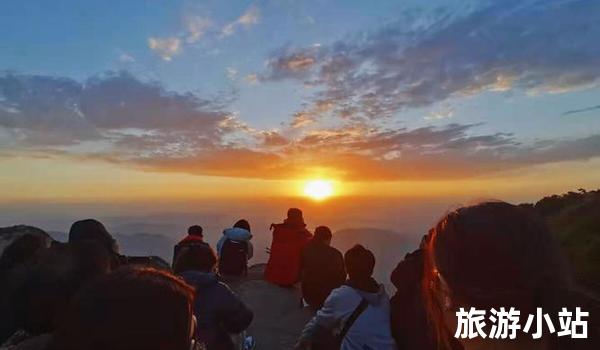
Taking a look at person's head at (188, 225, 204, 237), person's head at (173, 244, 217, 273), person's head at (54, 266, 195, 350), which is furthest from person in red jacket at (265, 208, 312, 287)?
person's head at (54, 266, 195, 350)

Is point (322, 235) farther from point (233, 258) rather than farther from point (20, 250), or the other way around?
point (20, 250)

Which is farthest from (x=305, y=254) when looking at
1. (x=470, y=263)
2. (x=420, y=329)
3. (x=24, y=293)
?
(x=470, y=263)

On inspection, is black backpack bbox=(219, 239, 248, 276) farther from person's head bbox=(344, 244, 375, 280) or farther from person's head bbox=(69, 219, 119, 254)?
person's head bbox=(69, 219, 119, 254)

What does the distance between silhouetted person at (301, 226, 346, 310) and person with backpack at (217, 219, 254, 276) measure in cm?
238

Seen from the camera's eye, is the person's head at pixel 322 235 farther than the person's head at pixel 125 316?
Yes

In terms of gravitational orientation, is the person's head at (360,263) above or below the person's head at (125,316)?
below

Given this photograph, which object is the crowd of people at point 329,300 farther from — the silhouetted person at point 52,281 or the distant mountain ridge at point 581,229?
the distant mountain ridge at point 581,229

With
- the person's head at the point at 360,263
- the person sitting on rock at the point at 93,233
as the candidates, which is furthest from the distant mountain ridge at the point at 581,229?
the person sitting on rock at the point at 93,233

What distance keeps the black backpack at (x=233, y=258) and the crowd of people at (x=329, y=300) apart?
393 cm

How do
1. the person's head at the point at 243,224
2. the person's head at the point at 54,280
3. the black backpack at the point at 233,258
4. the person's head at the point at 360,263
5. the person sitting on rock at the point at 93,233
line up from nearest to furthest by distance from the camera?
the person's head at the point at 54,280 → the person sitting on rock at the point at 93,233 → the person's head at the point at 360,263 → the black backpack at the point at 233,258 → the person's head at the point at 243,224

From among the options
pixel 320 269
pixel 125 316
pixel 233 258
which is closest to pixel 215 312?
pixel 320 269

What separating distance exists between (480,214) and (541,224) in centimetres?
23

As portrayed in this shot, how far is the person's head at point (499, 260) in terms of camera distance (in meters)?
1.78

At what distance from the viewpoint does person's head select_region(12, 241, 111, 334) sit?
11.0 ft
